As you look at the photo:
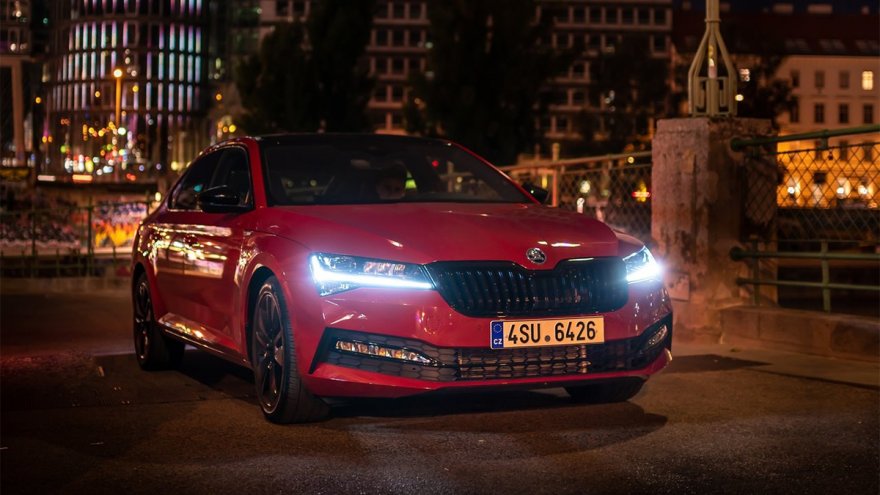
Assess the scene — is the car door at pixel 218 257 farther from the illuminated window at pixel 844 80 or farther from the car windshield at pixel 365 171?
the illuminated window at pixel 844 80

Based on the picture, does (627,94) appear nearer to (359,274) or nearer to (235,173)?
(235,173)

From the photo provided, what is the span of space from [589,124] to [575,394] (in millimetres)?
80031

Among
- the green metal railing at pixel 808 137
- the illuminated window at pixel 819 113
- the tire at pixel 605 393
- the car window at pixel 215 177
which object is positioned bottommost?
the tire at pixel 605 393

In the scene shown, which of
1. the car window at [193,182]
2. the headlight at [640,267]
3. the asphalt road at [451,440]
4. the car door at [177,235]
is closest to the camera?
the asphalt road at [451,440]

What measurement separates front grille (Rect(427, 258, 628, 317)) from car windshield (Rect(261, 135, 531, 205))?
1.30m

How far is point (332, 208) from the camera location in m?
6.79

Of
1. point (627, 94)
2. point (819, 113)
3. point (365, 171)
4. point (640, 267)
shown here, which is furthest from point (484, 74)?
point (819, 113)

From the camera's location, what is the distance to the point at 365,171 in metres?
7.60

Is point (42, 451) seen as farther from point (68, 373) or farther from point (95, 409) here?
point (68, 373)

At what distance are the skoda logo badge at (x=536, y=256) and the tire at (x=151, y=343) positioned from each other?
3.41 m

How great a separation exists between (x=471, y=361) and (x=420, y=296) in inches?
14.7

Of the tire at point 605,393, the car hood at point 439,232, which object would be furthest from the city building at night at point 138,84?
the car hood at point 439,232

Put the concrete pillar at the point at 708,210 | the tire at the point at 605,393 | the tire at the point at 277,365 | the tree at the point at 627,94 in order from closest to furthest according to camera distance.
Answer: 1. the tire at the point at 277,365
2. the tire at the point at 605,393
3. the concrete pillar at the point at 708,210
4. the tree at the point at 627,94

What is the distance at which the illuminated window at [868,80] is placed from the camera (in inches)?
4943
